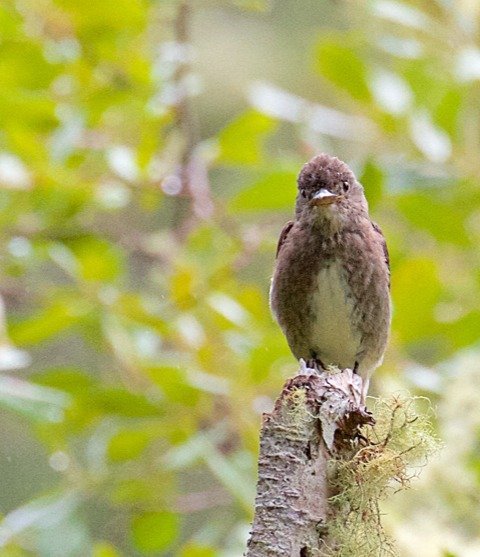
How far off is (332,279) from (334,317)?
0.43 ft

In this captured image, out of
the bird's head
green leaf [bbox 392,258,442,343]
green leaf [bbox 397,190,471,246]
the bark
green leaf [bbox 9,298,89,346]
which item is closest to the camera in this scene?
the bark

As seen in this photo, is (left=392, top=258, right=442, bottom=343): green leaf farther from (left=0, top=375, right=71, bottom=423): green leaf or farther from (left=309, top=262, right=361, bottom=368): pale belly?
(left=0, top=375, right=71, bottom=423): green leaf

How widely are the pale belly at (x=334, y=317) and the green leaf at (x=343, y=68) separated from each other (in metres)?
1.56

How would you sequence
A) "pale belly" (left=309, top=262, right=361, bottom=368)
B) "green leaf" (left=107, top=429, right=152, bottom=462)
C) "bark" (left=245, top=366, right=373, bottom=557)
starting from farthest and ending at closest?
"green leaf" (left=107, top=429, right=152, bottom=462) → "pale belly" (left=309, top=262, right=361, bottom=368) → "bark" (left=245, top=366, right=373, bottom=557)

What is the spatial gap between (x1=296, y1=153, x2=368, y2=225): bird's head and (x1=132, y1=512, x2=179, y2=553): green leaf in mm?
1759

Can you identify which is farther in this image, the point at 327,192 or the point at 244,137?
the point at 244,137

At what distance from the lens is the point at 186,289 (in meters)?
5.32

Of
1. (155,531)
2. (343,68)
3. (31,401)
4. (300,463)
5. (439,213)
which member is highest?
(343,68)

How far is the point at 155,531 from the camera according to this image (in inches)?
215

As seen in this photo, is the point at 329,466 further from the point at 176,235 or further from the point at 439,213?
the point at 176,235

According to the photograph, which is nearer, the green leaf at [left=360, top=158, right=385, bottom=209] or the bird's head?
the bird's head

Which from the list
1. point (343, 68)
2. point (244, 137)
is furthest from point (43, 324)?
point (343, 68)

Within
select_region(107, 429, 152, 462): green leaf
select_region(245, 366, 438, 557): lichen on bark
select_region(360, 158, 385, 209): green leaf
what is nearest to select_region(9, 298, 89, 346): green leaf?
select_region(107, 429, 152, 462): green leaf

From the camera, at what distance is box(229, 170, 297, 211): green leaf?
206 inches
